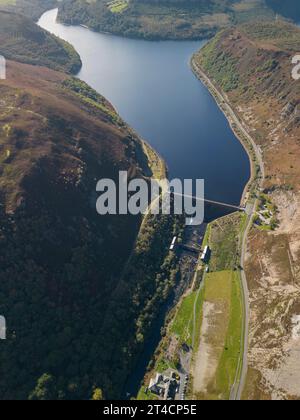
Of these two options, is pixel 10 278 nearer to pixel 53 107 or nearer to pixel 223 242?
pixel 223 242

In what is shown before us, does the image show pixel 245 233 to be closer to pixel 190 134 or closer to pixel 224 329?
pixel 224 329

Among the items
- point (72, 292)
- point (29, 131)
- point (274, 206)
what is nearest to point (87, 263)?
point (72, 292)

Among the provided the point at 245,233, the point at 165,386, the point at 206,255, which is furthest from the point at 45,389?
the point at 245,233

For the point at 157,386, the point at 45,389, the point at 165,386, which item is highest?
the point at 45,389

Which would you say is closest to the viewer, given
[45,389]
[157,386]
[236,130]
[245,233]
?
[45,389]

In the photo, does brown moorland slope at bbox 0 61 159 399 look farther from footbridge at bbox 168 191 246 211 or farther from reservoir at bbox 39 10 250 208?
reservoir at bbox 39 10 250 208

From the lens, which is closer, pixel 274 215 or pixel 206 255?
pixel 206 255

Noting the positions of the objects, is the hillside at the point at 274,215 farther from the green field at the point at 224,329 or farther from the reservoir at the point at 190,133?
the reservoir at the point at 190,133

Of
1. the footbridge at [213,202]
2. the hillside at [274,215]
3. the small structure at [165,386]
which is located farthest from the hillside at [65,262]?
the hillside at [274,215]

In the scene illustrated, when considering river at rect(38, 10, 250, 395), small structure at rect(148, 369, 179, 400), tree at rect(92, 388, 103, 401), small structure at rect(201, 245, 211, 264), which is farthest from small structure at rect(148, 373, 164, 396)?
small structure at rect(201, 245, 211, 264)
